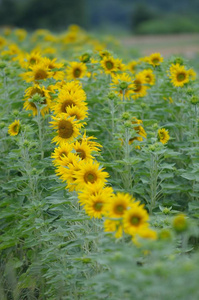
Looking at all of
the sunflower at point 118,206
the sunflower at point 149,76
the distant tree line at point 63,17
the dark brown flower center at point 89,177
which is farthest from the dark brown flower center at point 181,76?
the distant tree line at point 63,17

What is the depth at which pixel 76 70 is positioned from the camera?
13.2ft

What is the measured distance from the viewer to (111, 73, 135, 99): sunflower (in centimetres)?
353

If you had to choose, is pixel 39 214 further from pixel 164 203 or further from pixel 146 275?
pixel 146 275

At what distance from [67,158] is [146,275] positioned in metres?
1.08

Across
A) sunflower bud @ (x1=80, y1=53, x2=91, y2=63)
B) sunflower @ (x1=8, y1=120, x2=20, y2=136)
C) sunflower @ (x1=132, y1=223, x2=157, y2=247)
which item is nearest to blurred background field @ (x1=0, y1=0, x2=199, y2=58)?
sunflower bud @ (x1=80, y1=53, x2=91, y2=63)

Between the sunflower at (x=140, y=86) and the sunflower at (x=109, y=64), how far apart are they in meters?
0.32

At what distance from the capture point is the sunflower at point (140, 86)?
4.16 meters

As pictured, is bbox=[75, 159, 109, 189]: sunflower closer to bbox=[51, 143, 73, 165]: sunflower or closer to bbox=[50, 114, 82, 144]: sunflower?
bbox=[51, 143, 73, 165]: sunflower

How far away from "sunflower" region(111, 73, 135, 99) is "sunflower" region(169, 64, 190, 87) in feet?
1.09

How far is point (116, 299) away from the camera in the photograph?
205 cm

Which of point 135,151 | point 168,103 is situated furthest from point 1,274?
point 168,103

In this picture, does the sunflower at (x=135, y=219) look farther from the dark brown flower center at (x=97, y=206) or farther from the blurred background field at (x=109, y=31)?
the blurred background field at (x=109, y=31)

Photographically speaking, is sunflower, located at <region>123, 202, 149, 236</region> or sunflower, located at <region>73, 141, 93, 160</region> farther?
sunflower, located at <region>73, 141, 93, 160</region>

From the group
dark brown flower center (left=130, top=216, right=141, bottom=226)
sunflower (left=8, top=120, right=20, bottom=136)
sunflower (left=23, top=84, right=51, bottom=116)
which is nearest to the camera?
dark brown flower center (left=130, top=216, right=141, bottom=226)
